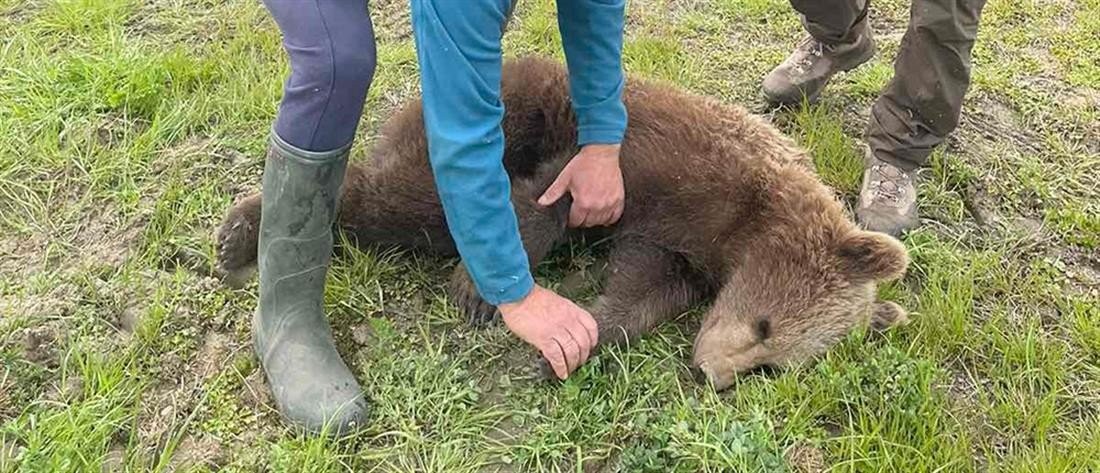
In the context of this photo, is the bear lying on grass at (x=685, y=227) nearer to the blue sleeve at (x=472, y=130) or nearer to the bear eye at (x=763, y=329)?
the bear eye at (x=763, y=329)

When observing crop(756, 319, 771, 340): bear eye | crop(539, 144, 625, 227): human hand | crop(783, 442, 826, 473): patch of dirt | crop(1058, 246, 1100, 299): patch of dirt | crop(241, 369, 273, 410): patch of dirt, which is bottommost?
crop(1058, 246, 1100, 299): patch of dirt

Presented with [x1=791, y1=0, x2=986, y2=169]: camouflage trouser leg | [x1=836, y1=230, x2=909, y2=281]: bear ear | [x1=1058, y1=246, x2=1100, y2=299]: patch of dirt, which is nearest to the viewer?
[x1=836, y1=230, x2=909, y2=281]: bear ear

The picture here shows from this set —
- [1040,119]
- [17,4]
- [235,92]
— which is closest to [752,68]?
[1040,119]

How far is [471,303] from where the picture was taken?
357 cm

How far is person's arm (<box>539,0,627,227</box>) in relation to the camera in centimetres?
311

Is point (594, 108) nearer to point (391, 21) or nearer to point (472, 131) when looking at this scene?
point (472, 131)

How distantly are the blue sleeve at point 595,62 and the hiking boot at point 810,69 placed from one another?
66.6 inches

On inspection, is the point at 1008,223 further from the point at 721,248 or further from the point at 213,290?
the point at 213,290

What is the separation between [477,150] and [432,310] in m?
1.13

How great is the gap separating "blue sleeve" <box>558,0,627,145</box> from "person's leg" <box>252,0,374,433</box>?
62 cm

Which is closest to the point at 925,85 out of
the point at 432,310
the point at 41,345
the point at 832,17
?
the point at 832,17

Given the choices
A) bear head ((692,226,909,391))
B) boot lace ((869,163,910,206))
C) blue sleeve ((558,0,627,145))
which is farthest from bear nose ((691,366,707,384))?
boot lace ((869,163,910,206))

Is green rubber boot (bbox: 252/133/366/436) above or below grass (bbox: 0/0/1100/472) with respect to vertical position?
above

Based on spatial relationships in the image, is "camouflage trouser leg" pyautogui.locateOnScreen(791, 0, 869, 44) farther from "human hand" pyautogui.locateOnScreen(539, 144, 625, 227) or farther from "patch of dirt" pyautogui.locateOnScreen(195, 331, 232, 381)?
"patch of dirt" pyautogui.locateOnScreen(195, 331, 232, 381)
